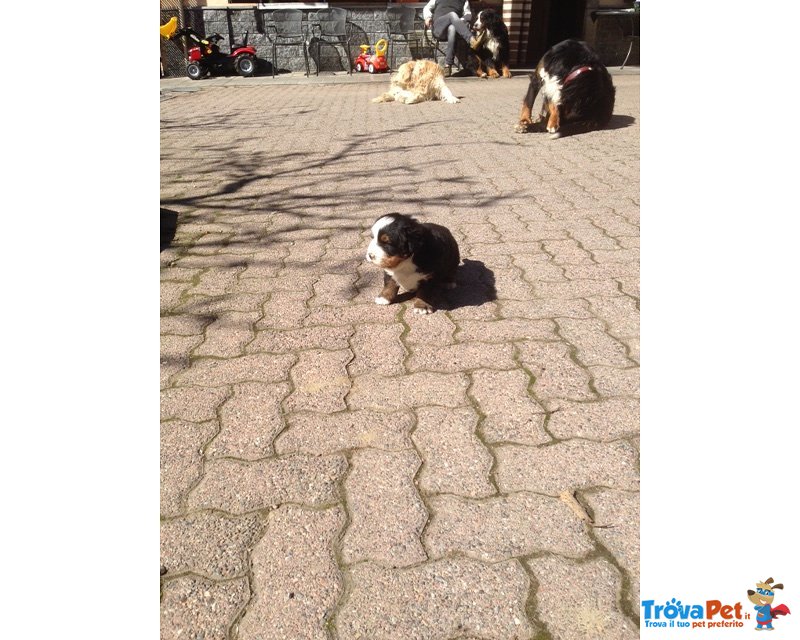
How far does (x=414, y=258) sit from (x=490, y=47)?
1430 cm

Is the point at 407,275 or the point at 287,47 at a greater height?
the point at 287,47

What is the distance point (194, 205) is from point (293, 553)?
4479mm

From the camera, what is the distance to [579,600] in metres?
1.82

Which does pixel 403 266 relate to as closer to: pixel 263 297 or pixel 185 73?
pixel 263 297

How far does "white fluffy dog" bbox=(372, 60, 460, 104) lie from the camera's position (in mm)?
12234

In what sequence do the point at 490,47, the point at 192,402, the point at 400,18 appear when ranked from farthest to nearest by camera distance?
the point at 400,18 < the point at 490,47 < the point at 192,402

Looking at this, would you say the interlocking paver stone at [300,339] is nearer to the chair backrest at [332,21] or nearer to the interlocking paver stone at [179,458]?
the interlocking paver stone at [179,458]

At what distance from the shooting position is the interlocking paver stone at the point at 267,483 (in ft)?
7.29

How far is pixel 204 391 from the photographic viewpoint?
2912 millimetres

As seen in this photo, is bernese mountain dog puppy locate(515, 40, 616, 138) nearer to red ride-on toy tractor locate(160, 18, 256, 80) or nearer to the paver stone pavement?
the paver stone pavement

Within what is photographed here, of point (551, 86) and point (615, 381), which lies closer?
point (615, 381)

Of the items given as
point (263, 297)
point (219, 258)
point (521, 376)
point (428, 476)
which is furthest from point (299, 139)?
point (428, 476)
